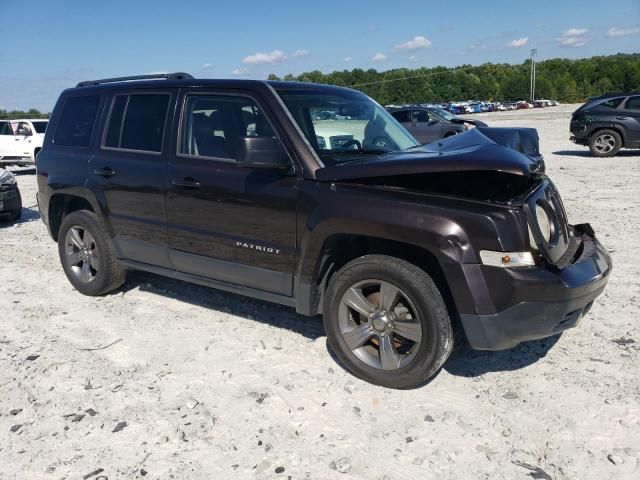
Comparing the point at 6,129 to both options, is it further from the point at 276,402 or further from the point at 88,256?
the point at 276,402

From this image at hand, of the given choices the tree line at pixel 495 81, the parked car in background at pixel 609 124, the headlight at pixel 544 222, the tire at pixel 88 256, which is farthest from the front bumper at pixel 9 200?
the tree line at pixel 495 81

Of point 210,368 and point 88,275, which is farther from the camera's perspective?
point 88,275

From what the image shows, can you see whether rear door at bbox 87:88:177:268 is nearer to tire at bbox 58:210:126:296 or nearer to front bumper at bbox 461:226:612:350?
tire at bbox 58:210:126:296

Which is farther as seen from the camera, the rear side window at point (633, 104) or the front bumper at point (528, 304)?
the rear side window at point (633, 104)

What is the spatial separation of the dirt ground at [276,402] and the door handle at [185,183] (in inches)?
46.8

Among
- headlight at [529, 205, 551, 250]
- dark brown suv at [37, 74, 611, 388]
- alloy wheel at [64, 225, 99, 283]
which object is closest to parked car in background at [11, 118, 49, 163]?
alloy wheel at [64, 225, 99, 283]

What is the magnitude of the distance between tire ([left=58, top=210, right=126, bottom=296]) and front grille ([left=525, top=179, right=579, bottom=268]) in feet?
12.0

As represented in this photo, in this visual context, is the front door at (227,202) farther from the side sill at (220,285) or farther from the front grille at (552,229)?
the front grille at (552,229)

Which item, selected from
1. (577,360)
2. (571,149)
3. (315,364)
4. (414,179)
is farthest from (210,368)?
(571,149)

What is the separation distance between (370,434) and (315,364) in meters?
0.88

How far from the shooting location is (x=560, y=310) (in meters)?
3.04

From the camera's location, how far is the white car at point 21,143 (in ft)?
57.1

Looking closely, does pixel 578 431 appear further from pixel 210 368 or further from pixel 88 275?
pixel 88 275

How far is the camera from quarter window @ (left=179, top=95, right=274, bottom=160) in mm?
3920
